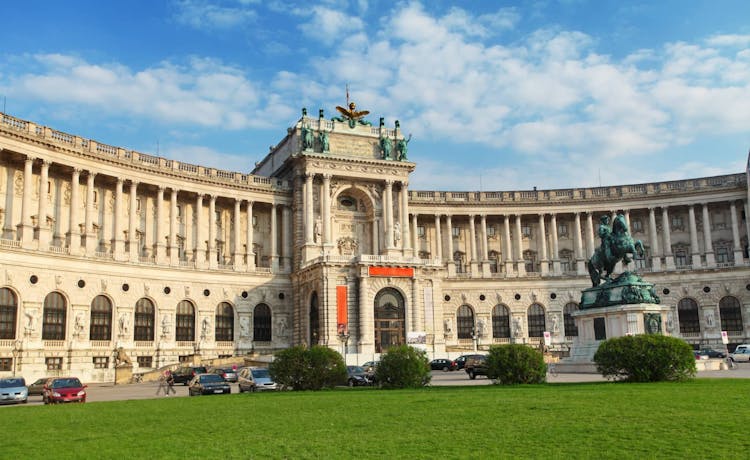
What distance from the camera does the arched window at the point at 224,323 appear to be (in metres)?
68.4

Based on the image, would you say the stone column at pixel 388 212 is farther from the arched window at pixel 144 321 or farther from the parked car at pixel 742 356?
the parked car at pixel 742 356

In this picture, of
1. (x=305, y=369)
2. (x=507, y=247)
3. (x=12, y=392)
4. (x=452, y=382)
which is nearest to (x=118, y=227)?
(x=12, y=392)

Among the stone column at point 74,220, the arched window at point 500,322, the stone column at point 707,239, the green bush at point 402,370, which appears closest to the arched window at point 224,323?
the stone column at point 74,220

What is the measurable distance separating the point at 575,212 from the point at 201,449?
2856 inches

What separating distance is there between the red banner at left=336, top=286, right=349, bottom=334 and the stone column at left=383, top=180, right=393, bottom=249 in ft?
32.6

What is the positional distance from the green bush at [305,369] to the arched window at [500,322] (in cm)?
4836

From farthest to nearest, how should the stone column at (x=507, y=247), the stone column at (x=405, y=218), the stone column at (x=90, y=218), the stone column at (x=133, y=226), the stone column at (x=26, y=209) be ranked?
the stone column at (x=507, y=247), the stone column at (x=405, y=218), the stone column at (x=133, y=226), the stone column at (x=90, y=218), the stone column at (x=26, y=209)

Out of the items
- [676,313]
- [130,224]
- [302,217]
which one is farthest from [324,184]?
[676,313]

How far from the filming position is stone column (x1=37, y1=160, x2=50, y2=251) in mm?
56088

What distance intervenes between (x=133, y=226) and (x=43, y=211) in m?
8.89

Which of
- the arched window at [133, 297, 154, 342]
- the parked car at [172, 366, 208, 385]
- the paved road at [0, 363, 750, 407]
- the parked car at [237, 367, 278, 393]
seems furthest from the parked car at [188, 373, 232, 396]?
the arched window at [133, 297, 154, 342]

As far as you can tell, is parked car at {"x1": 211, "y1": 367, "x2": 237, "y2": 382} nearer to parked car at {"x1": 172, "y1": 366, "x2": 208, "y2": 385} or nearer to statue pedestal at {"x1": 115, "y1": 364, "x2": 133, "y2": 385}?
parked car at {"x1": 172, "y1": 366, "x2": 208, "y2": 385}

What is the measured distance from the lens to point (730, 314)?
76.3 meters

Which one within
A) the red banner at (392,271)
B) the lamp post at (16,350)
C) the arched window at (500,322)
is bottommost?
the lamp post at (16,350)
